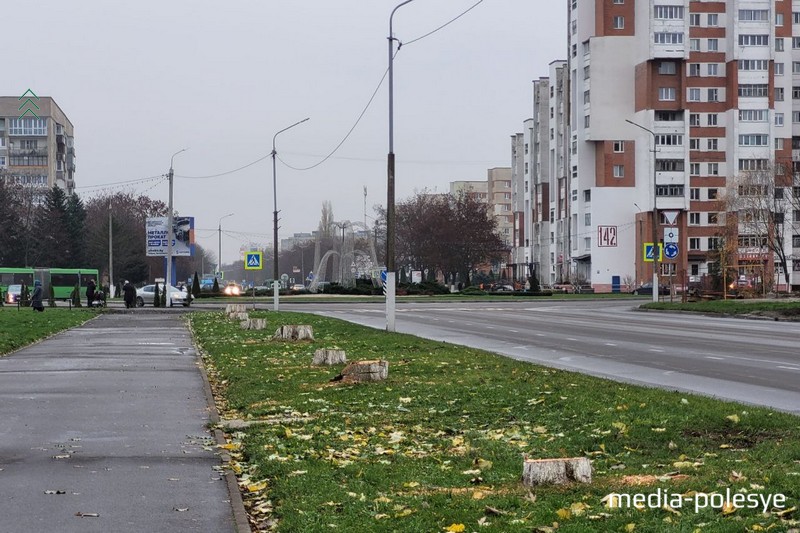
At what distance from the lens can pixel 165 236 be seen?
79812 millimetres

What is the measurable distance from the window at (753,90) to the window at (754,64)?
1.59 meters

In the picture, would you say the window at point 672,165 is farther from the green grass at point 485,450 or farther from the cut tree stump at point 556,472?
the cut tree stump at point 556,472

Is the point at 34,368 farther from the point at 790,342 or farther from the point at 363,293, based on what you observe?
the point at 363,293

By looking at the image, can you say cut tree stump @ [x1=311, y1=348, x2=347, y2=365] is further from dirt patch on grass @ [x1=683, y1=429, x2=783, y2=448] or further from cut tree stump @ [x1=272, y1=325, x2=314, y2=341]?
dirt patch on grass @ [x1=683, y1=429, x2=783, y2=448]

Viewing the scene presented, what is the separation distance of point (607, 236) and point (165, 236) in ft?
153

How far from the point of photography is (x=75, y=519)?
23.4ft

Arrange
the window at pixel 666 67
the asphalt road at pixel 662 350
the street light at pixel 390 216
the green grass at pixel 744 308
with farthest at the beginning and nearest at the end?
the window at pixel 666 67 → the green grass at pixel 744 308 → the street light at pixel 390 216 → the asphalt road at pixel 662 350

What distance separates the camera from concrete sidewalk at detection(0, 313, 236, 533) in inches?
286

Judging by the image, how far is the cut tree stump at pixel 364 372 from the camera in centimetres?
1579

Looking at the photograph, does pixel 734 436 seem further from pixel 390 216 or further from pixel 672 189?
pixel 672 189

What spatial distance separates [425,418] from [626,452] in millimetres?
3227

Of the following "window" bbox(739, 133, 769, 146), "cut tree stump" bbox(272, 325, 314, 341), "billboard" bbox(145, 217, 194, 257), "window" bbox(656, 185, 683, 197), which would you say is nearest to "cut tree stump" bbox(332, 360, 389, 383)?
"cut tree stump" bbox(272, 325, 314, 341)

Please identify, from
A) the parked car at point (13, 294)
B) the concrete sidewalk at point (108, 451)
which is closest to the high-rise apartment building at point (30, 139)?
the parked car at point (13, 294)

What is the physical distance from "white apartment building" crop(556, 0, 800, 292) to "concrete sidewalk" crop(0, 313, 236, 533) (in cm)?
8968
